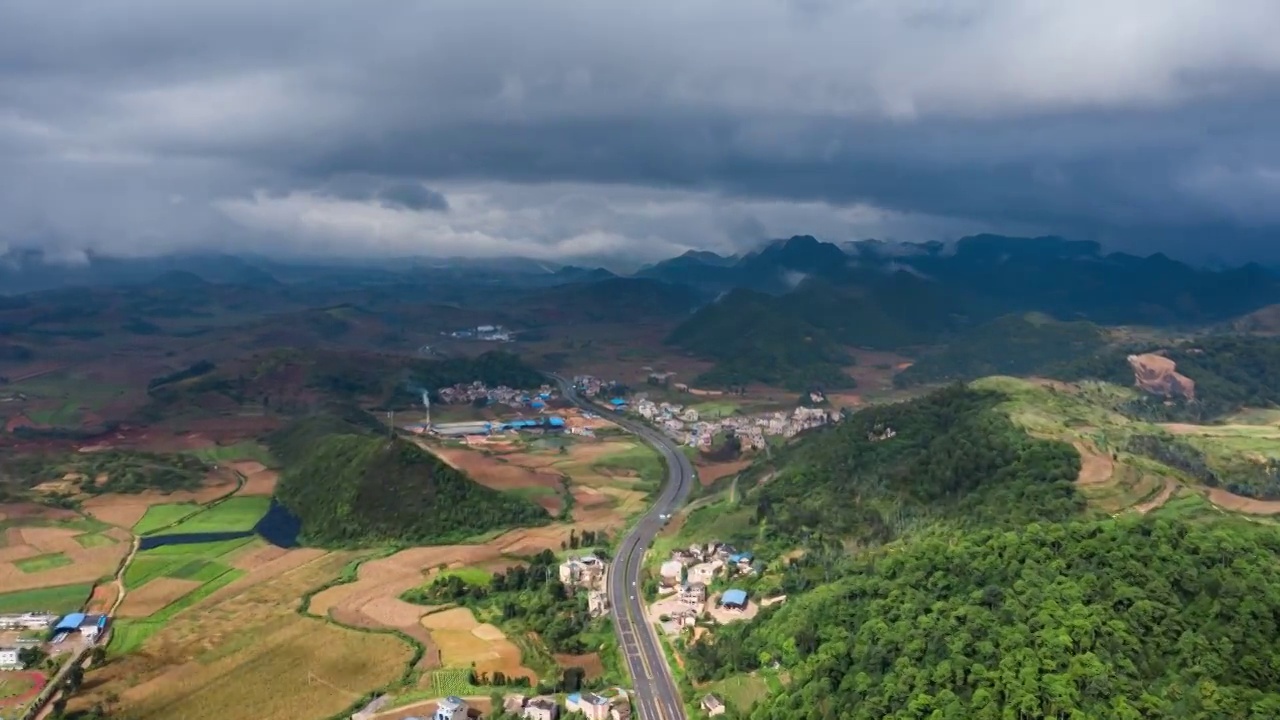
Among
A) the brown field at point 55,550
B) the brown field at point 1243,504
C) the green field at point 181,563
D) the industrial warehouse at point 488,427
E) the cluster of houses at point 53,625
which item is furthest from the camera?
the industrial warehouse at point 488,427

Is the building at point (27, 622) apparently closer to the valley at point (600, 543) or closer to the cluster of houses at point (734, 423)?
the valley at point (600, 543)

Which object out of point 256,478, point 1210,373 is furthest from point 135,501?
point 1210,373

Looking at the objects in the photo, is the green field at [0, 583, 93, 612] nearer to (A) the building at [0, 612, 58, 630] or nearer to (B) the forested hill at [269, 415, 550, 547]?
(A) the building at [0, 612, 58, 630]

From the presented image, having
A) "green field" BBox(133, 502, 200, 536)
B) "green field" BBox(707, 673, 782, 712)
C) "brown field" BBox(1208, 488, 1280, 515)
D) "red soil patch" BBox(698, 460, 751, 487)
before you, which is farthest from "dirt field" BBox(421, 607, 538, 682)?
"brown field" BBox(1208, 488, 1280, 515)

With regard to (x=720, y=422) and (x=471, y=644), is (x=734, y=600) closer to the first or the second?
(x=471, y=644)

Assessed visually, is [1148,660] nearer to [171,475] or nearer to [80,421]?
[171,475]

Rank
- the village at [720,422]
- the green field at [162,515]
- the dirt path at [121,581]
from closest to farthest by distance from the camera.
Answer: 1. the dirt path at [121,581]
2. the green field at [162,515]
3. the village at [720,422]

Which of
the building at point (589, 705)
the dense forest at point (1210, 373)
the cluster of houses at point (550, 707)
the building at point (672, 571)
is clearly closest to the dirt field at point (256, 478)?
the building at point (672, 571)
